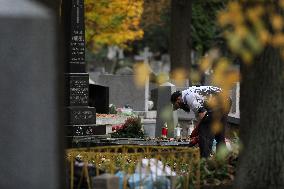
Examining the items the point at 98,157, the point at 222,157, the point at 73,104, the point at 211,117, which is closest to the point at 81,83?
→ the point at 73,104

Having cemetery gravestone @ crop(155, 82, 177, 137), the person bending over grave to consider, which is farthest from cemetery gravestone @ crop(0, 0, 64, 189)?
cemetery gravestone @ crop(155, 82, 177, 137)

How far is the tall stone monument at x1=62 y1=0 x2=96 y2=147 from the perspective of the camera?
2044cm

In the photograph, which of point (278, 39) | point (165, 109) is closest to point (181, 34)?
point (165, 109)

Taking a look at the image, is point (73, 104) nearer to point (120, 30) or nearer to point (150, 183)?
point (150, 183)

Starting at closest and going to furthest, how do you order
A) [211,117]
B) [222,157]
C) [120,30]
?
1. [222,157]
2. [211,117]
3. [120,30]

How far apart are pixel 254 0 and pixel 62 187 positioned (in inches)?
101

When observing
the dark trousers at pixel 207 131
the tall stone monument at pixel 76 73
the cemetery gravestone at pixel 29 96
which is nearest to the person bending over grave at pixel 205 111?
the dark trousers at pixel 207 131

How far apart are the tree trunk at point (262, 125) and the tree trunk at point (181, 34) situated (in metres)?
24.1

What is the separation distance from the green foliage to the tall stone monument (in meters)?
0.77

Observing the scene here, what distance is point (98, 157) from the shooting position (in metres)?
13.5

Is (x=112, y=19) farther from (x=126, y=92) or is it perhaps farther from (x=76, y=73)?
(x=76, y=73)

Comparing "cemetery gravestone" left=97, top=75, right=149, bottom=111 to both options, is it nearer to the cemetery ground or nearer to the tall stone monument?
the tall stone monument

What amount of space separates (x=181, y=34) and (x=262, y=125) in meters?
24.6

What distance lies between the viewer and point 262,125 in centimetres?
1039
